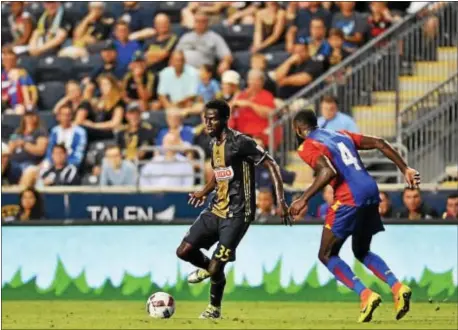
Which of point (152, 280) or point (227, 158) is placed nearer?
point (227, 158)

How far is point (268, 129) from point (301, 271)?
2.68 metres

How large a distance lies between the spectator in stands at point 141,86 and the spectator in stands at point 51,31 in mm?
2050

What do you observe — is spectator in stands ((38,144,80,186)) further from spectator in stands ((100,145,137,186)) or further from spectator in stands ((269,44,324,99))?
spectator in stands ((269,44,324,99))

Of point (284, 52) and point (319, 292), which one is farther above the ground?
point (284, 52)

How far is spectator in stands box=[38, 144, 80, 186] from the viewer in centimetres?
1872

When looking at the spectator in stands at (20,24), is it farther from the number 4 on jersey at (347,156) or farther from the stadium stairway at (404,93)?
the number 4 on jersey at (347,156)

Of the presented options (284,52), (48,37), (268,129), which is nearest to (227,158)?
(268,129)

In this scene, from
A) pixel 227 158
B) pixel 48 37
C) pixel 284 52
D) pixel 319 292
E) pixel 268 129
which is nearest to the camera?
pixel 227 158

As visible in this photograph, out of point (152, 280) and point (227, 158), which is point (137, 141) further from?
point (227, 158)

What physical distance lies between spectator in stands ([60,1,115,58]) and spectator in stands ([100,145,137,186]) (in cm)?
377

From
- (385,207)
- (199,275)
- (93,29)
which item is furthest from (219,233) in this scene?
(93,29)

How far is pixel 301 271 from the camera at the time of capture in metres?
16.3

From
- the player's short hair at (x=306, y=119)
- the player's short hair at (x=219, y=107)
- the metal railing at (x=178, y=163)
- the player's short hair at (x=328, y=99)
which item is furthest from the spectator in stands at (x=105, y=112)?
the player's short hair at (x=306, y=119)

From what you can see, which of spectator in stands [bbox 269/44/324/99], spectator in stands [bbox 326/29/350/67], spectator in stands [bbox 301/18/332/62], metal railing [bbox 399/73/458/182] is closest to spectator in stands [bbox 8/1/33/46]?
spectator in stands [bbox 269/44/324/99]
